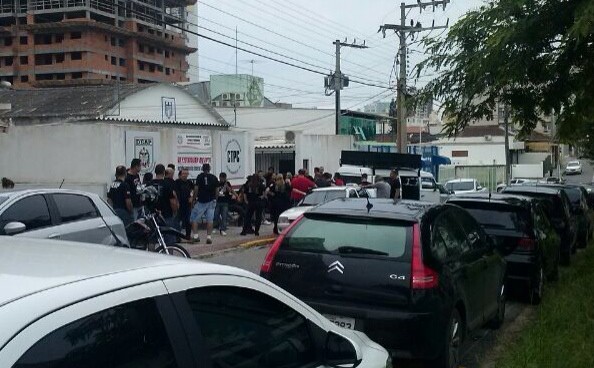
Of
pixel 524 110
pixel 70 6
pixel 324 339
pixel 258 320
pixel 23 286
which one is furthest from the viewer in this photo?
pixel 70 6

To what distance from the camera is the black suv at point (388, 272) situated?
5.90 metres

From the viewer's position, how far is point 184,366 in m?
2.65

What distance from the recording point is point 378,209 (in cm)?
670


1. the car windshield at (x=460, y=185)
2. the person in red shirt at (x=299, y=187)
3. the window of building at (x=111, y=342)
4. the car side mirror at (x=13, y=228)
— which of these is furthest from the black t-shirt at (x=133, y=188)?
the car windshield at (x=460, y=185)

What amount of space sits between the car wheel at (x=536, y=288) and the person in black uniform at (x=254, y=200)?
30.4ft

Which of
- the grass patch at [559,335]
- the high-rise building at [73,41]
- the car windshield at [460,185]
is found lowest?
the grass patch at [559,335]

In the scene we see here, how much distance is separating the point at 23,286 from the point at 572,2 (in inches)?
391

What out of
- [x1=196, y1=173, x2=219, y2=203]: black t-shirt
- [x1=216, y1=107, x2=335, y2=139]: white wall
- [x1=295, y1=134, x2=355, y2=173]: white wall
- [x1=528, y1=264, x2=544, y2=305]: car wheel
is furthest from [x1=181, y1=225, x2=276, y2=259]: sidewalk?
[x1=216, y1=107, x2=335, y2=139]: white wall

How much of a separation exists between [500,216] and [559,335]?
2.91m

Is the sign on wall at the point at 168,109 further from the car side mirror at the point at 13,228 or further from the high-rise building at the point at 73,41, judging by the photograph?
the high-rise building at the point at 73,41

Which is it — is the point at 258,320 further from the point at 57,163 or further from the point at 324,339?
the point at 57,163

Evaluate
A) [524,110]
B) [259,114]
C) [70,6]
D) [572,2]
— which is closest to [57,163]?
[524,110]

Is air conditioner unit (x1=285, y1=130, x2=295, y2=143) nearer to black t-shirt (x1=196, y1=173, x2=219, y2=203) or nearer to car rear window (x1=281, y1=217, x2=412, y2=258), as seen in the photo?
black t-shirt (x1=196, y1=173, x2=219, y2=203)

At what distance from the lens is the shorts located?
1588 centimetres
